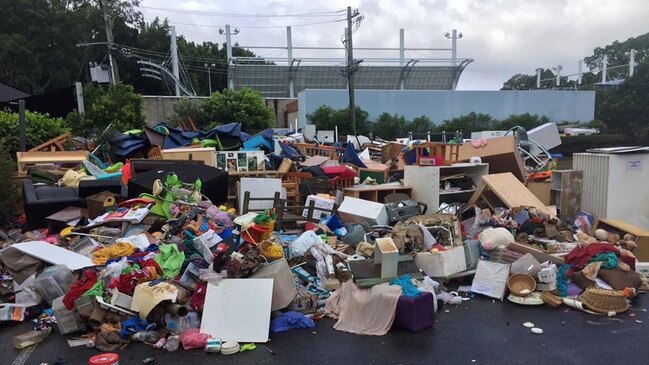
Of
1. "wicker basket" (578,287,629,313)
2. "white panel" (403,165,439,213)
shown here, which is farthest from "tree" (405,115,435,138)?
"wicker basket" (578,287,629,313)

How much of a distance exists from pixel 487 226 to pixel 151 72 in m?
33.5

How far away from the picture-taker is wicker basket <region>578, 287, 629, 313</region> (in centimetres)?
493

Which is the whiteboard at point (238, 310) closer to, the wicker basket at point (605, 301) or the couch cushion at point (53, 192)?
the wicker basket at point (605, 301)

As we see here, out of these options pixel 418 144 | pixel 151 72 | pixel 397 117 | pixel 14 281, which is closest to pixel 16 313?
pixel 14 281

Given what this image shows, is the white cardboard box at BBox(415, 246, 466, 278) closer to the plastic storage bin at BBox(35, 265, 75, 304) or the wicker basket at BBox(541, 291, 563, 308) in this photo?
the wicker basket at BBox(541, 291, 563, 308)

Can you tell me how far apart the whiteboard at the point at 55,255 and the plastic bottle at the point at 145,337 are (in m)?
1.58

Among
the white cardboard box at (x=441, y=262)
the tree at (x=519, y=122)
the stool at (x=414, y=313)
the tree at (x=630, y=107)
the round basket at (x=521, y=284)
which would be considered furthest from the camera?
the tree at (x=630, y=107)

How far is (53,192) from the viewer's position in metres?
8.27

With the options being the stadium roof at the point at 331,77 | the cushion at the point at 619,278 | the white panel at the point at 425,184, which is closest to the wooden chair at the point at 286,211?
the white panel at the point at 425,184

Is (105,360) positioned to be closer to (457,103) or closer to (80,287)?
(80,287)

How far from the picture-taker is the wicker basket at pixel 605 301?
4934mm

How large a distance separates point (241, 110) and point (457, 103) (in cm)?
1542

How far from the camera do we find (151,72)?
35562 mm

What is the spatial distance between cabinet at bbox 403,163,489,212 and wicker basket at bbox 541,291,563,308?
3.45 metres
